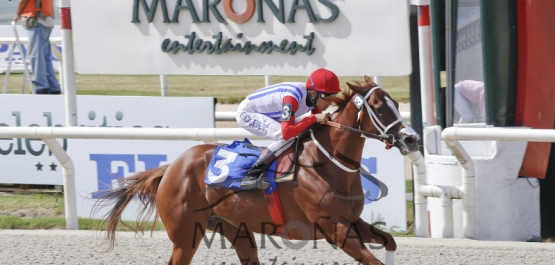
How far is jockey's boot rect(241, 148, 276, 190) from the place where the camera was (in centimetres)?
509

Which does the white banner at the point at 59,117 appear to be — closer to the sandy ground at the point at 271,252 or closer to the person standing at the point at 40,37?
the person standing at the point at 40,37

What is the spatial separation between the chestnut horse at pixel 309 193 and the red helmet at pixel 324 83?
57 mm

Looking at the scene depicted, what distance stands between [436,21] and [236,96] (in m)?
6.56

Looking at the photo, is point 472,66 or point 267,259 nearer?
point 267,259

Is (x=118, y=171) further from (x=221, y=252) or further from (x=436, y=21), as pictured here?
(x=436, y=21)

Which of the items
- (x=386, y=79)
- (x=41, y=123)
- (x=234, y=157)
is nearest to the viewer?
(x=234, y=157)

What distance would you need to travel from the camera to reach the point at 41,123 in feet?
25.6

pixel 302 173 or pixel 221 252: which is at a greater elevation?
pixel 302 173

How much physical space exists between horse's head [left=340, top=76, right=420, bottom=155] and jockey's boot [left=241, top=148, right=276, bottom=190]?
588 mm

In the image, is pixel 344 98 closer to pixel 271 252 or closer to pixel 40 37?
pixel 271 252

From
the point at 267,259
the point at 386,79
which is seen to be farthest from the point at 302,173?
the point at 386,79

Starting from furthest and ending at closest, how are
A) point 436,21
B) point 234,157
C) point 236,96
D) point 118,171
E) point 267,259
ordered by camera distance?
1. point 236,96
2. point 118,171
3. point 436,21
4. point 267,259
5. point 234,157

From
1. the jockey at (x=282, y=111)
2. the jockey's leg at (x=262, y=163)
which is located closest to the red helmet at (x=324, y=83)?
the jockey at (x=282, y=111)

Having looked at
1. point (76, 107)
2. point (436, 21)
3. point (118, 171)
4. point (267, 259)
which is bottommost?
point (267, 259)
